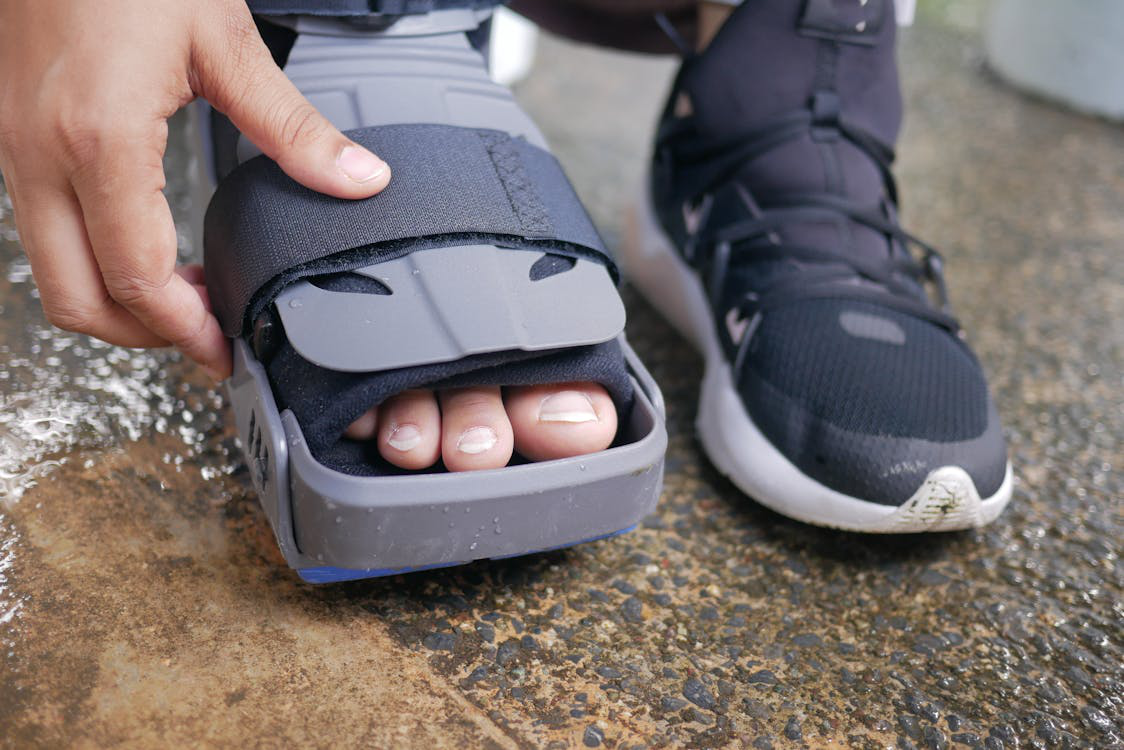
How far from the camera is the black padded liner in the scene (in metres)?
0.70

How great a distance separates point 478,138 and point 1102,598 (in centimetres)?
69

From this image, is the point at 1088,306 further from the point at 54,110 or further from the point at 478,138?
the point at 54,110

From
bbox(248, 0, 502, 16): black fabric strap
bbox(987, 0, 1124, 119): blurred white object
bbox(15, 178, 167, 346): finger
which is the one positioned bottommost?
bbox(987, 0, 1124, 119): blurred white object

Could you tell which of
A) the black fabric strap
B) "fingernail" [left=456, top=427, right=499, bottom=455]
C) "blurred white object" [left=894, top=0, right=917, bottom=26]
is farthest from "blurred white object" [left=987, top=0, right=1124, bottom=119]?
"fingernail" [left=456, top=427, right=499, bottom=455]

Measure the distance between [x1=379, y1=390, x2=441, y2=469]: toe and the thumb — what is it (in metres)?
0.17

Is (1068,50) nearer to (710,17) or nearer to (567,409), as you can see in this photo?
(710,17)

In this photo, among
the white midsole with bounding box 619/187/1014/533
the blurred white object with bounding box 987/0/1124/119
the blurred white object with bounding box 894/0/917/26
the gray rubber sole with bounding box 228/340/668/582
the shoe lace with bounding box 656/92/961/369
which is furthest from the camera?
the blurred white object with bounding box 987/0/1124/119

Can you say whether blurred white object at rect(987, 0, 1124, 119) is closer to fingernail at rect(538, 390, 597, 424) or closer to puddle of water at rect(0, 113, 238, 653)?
fingernail at rect(538, 390, 597, 424)

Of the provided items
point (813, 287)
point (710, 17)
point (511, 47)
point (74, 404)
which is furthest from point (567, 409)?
point (511, 47)

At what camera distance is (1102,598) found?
885 millimetres

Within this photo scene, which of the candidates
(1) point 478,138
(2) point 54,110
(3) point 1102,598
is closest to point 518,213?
(1) point 478,138

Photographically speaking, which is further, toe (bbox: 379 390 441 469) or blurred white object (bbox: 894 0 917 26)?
blurred white object (bbox: 894 0 917 26)

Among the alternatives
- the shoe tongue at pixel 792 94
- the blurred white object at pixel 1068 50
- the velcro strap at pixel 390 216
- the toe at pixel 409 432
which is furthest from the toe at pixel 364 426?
the blurred white object at pixel 1068 50

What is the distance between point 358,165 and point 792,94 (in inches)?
21.7
